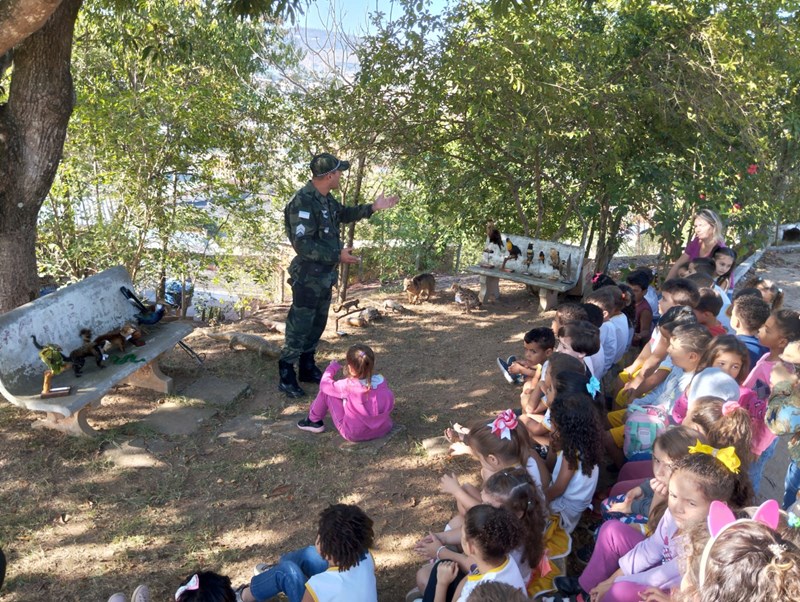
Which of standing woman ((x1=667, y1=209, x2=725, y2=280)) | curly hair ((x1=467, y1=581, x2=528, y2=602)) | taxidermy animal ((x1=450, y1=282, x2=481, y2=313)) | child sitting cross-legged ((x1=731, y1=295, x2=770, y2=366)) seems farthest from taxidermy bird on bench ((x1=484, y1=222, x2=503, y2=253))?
curly hair ((x1=467, y1=581, x2=528, y2=602))

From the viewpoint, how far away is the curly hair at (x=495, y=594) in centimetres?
191

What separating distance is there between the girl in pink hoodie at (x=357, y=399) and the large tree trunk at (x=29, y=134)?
2682 millimetres

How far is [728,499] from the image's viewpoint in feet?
7.97

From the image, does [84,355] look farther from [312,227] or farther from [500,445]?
[500,445]

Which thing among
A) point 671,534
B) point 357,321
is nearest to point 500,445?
point 671,534

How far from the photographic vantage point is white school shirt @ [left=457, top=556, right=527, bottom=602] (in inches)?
90.7

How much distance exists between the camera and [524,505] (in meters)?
2.59

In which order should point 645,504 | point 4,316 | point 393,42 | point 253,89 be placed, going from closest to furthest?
point 645,504
point 4,316
point 393,42
point 253,89

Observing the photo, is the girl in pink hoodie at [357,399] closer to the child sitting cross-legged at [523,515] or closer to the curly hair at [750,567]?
the child sitting cross-legged at [523,515]

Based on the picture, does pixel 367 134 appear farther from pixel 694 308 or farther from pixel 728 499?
pixel 728 499

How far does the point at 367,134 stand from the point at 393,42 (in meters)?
0.97

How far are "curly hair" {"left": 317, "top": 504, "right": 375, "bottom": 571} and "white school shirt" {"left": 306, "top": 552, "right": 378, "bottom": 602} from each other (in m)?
0.03

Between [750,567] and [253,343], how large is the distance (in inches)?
194

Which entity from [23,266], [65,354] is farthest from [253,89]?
[65,354]
